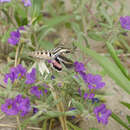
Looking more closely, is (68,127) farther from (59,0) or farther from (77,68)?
(59,0)

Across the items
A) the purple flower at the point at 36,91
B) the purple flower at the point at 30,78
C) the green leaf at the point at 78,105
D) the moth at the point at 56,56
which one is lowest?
the green leaf at the point at 78,105

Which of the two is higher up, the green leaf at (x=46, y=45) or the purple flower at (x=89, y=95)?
the green leaf at (x=46, y=45)

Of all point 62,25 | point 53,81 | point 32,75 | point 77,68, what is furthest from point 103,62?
point 62,25

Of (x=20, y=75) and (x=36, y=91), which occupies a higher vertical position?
(x=20, y=75)

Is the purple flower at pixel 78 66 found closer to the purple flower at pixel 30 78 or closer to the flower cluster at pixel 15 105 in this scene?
the purple flower at pixel 30 78

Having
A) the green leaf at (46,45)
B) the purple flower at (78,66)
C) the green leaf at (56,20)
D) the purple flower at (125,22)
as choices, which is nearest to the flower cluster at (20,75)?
the purple flower at (78,66)

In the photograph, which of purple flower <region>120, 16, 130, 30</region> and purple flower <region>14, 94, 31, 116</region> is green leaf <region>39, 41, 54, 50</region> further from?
purple flower <region>14, 94, 31, 116</region>

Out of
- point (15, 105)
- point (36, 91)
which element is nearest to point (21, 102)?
point (15, 105)

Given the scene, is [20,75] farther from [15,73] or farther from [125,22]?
[125,22]

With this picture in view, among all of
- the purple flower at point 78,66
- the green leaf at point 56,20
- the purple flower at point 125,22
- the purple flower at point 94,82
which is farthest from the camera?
the green leaf at point 56,20
